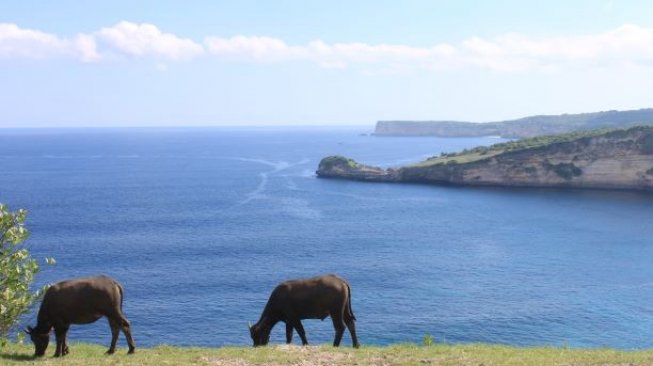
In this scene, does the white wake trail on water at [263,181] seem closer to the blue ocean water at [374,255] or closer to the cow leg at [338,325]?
the blue ocean water at [374,255]

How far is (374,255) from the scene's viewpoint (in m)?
72.8

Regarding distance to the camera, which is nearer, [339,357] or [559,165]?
[339,357]

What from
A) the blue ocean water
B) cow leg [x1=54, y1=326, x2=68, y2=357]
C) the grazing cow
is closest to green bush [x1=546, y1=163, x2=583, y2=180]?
Answer: the blue ocean water

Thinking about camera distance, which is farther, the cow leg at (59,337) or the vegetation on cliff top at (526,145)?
the vegetation on cliff top at (526,145)

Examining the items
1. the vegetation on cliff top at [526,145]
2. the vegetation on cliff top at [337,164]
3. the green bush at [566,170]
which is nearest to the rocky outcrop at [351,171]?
the vegetation on cliff top at [337,164]

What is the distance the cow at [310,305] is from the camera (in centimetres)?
2228

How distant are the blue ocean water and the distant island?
6.87m

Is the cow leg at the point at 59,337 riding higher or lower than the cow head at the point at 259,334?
higher

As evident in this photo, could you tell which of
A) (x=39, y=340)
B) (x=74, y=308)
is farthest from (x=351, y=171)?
(x=39, y=340)

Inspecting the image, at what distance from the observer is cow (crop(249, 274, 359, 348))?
877 inches

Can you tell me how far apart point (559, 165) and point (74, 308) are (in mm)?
127733

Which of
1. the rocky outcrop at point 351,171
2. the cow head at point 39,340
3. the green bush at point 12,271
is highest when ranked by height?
the green bush at point 12,271

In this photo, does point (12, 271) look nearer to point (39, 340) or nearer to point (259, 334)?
point (39, 340)

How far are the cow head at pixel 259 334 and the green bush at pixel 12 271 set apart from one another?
709 centimetres
